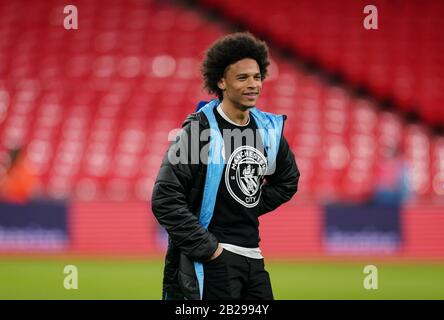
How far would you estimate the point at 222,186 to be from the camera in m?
4.85

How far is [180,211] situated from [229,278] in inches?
17.9

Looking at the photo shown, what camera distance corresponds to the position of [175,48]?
16.3 meters

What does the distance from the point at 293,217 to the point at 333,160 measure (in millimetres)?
2411

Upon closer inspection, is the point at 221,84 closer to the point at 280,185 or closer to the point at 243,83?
the point at 243,83

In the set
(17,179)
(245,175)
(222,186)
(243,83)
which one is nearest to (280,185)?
(245,175)

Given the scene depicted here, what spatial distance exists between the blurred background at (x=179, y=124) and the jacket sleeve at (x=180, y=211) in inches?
174

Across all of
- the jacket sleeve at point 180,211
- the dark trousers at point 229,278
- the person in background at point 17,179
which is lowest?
the dark trousers at point 229,278

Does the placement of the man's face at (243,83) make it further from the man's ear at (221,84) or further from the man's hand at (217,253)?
the man's hand at (217,253)

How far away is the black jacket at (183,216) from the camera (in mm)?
4742

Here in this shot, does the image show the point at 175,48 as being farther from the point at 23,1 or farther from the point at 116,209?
the point at 116,209

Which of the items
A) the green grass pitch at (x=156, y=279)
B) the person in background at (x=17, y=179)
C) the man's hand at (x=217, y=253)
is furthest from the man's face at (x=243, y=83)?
the person in background at (x=17, y=179)

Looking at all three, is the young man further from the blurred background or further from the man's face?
the blurred background

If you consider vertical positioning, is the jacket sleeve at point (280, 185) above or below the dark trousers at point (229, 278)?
above
